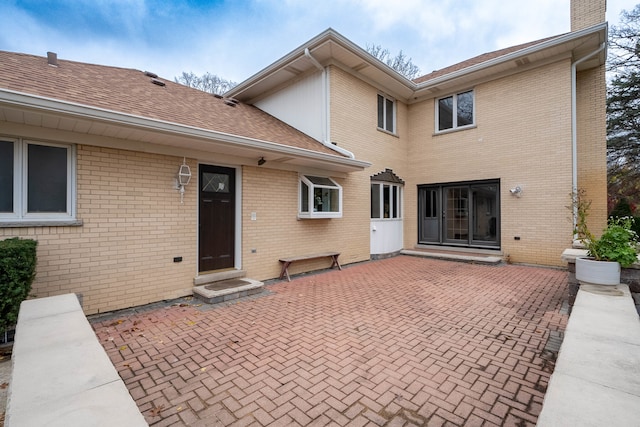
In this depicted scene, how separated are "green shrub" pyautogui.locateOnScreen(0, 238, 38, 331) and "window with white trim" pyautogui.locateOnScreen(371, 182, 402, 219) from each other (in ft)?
26.0

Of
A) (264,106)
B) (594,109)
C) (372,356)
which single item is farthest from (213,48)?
(372,356)

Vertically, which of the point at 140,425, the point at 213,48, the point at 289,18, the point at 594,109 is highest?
the point at 213,48

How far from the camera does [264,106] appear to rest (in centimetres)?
1040

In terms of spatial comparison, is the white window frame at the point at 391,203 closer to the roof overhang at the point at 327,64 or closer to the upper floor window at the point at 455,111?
the upper floor window at the point at 455,111

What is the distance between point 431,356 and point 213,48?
80.1ft

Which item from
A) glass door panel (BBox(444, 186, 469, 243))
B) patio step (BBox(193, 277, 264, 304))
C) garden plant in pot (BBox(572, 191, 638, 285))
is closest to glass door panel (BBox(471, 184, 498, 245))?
glass door panel (BBox(444, 186, 469, 243))

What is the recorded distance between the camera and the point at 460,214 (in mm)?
9977

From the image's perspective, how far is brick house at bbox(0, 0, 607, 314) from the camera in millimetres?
4238

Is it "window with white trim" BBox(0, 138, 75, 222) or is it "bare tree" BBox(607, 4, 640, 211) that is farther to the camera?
"bare tree" BBox(607, 4, 640, 211)

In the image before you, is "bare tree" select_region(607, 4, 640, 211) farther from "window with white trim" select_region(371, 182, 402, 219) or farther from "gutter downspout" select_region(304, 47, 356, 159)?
"gutter downspout" select_region(304, 47, 356, 159)

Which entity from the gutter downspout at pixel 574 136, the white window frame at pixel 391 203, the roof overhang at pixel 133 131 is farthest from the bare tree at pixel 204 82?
the gutter downspout at pixel 574 136

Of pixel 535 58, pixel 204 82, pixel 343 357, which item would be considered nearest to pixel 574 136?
pixel 535 58

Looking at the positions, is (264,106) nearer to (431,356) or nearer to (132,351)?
(132,351)

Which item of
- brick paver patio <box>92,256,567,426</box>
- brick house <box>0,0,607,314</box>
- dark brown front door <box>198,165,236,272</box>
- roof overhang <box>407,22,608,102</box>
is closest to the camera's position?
brick paver patio <box>92,256,567,426</box>
